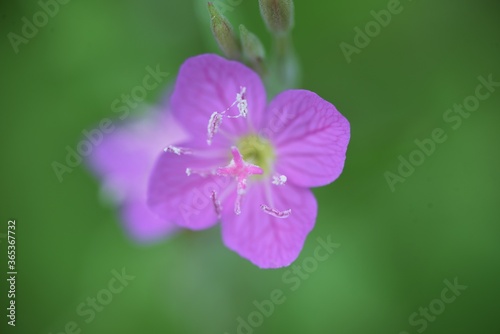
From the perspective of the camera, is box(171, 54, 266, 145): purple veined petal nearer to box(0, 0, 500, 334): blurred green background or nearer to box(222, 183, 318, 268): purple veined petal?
box(222, 183, 318, 268): purple veined petal

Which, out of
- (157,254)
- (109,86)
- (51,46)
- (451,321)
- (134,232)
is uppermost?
(51,46)

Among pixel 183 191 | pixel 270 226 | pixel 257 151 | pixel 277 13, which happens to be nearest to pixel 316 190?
pixel 257 151

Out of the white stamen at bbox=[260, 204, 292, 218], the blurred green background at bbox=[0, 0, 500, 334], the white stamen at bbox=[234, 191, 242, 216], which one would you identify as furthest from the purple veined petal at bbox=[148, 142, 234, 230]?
the blurred green background at bbox=[0, 0, 500, 334]

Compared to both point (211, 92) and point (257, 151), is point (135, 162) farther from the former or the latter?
point (211, 92)

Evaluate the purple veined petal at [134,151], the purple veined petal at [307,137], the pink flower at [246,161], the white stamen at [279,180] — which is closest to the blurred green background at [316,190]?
the purple veined petal at [134,151]

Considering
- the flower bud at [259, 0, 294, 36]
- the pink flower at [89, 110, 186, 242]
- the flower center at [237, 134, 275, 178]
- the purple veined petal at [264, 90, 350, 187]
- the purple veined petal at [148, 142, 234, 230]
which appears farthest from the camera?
the pink flower at [89, 110, 186, 242]

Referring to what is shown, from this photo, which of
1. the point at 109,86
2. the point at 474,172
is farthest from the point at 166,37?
the point at 474,172

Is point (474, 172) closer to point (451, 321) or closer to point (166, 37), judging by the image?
point (451, 321)
